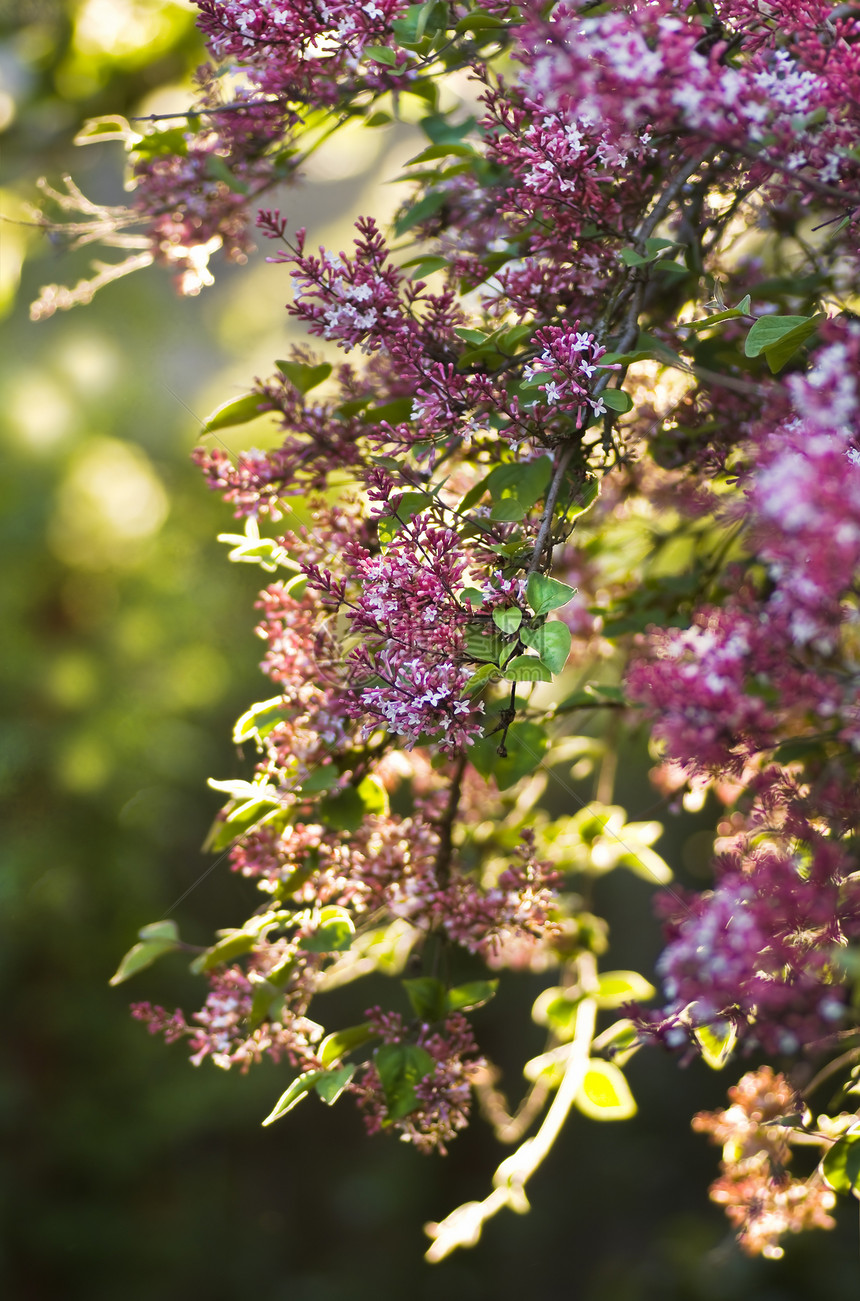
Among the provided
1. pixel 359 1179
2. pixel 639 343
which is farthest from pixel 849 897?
pixel 359 1179

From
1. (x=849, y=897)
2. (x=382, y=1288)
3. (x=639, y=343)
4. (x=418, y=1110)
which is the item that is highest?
(x=639, y=343)

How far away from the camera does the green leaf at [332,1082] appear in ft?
1.63

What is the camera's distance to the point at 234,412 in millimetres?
583

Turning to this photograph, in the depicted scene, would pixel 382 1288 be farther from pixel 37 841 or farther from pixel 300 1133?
pixel 37 841

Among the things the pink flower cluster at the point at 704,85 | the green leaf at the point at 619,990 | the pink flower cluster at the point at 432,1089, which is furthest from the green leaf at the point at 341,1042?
the pink flower cluster at the point at 704,85

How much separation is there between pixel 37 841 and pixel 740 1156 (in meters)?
1.75

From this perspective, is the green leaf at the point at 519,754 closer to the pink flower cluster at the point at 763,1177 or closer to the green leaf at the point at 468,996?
the green leaf at the point at 468,996

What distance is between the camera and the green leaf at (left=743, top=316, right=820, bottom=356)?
44cm

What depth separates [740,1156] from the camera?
2.22 feet

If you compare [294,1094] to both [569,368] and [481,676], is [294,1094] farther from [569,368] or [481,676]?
[569,368]

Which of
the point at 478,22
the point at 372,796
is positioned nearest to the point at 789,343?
the point at 478,22

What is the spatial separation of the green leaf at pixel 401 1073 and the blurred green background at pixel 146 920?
145 cm

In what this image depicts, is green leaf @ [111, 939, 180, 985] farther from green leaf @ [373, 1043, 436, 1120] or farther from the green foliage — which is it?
green leaf @ [373, 1043, 436, 1120]

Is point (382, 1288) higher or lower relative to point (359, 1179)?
lower
